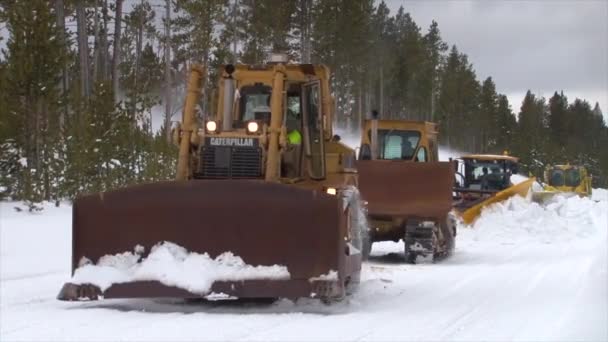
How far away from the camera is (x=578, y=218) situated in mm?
24578

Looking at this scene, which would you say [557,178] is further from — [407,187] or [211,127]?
[211,127]

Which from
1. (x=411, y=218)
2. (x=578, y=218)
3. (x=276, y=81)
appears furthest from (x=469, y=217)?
(x=276, y=81)

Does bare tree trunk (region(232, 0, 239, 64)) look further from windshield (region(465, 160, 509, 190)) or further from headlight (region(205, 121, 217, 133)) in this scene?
headlight (region(205, 121, 217, 133))

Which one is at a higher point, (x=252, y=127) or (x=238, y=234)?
(x=252, y=127)

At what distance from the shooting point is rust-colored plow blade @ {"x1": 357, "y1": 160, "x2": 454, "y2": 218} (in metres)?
15.1

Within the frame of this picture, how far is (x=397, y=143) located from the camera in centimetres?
1770

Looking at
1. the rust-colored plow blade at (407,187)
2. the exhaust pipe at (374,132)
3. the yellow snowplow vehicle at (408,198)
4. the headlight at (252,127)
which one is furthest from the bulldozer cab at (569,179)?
the headlight at (252,127)

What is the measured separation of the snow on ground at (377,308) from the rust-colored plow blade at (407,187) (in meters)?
0.97

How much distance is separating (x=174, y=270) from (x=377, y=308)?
2.22 meters

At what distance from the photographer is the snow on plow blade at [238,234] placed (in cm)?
866

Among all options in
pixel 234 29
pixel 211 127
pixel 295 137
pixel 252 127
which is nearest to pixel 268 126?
pixel 252 127

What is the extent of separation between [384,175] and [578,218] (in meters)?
11.3

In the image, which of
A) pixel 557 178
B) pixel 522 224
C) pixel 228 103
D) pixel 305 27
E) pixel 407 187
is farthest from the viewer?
pixel 557 178

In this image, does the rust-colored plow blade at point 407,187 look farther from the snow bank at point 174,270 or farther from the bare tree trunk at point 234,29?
the bare tree trunk at point 234,29
